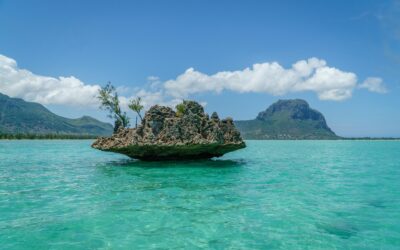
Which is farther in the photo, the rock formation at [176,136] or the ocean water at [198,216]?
the rock formation at [176,136]

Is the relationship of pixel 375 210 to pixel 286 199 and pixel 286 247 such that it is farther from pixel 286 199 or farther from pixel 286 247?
pixel 286 247

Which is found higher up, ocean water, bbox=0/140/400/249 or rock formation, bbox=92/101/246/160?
rock formation, bbox=92/101/246/160

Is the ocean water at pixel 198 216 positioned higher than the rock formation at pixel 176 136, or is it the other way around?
the rock formation at pixel 176 136

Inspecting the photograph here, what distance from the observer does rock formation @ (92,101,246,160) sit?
89.6 feet

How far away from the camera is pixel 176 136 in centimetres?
2728

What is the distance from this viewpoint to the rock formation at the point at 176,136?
27.3 metres

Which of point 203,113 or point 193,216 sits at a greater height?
A: point 203,113

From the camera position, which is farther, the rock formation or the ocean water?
the rock formation

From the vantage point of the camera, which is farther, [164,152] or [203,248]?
[164,152]

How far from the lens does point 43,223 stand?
9.58 meters

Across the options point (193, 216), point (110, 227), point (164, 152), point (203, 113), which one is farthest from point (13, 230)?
point (203, 113)

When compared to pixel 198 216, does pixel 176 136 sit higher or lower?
higher

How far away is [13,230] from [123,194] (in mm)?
5756

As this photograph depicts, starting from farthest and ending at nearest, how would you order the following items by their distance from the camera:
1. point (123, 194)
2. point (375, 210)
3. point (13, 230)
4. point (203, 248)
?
point (123, 194)
point (375, 210)
point (13, 230)
point (203, 248)
